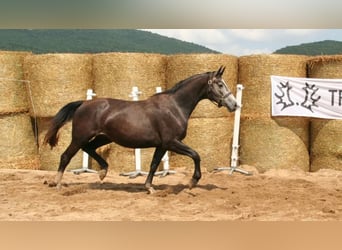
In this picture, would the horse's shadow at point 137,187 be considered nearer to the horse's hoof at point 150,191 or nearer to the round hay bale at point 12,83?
the horse's hoof at point 150,191

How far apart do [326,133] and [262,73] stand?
1.30 meters

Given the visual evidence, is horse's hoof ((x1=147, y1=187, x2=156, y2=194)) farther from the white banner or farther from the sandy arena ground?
the white banner

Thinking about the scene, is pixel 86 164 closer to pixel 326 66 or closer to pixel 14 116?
pixel 14 116

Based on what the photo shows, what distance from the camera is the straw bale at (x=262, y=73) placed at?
6.77 meters

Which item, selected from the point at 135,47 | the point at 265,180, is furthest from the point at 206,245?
the point at 135,47

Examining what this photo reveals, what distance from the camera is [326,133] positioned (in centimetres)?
673

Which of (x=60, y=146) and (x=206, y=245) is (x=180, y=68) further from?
(x=206, y=245)

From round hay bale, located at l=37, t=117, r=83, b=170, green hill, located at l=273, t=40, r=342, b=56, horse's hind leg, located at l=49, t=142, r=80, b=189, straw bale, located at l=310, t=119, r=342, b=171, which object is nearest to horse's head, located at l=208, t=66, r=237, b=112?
horse's hind leg, located at l=49, t=142, r=80, b=189

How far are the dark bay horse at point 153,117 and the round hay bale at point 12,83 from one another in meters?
1.94

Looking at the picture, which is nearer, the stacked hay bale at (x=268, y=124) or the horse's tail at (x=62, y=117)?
the horse's tail at (x=62, y=117)

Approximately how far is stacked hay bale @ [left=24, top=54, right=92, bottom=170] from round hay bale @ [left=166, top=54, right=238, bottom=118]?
124 centimetres

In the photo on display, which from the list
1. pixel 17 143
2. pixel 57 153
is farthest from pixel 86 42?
pixel 57 153

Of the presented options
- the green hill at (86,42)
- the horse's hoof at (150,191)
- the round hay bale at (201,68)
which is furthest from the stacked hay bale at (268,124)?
the green hill at (86,42)

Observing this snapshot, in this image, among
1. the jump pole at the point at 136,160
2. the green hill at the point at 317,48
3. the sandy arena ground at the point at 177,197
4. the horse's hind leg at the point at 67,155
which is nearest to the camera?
the sandy arena ground at the point at 177,197
